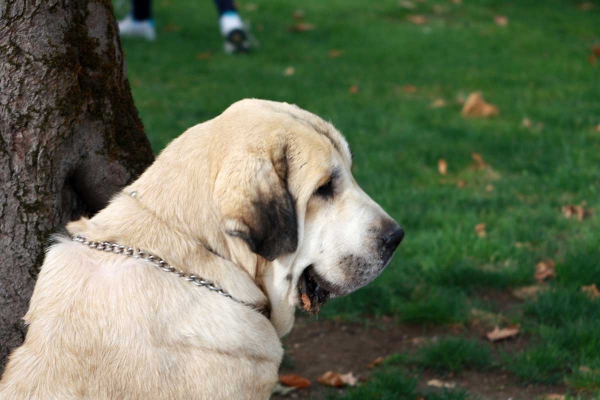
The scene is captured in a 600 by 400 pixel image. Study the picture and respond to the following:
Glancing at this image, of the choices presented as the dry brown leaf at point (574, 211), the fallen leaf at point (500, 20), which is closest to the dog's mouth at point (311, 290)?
the dry brown leaf at point (574, 211)

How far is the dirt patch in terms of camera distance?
4.12 m

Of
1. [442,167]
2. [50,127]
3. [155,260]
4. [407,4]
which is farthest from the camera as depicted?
[407,4]

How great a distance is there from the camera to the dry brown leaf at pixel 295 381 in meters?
4.21

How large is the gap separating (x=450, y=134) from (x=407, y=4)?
21.4ft

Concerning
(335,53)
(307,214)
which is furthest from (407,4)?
(307,214)

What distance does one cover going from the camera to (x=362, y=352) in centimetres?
458

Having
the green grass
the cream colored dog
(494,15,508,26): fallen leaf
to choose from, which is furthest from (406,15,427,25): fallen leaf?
the cream colored dog

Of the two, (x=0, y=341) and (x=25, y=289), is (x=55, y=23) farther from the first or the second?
(x=0, y=341)

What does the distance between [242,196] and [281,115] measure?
0.47 meters

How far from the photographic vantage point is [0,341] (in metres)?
3.53

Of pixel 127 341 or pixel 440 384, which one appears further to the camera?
pixel 440 384

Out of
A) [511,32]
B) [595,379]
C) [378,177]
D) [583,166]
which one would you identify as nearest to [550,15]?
[511,32]

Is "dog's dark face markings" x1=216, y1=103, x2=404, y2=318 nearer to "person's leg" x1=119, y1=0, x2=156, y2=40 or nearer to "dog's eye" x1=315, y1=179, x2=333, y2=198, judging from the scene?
"dog's eye" x1=315, y1=179, x2=333, y2=198

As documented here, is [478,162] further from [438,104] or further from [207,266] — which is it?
[207,266]
